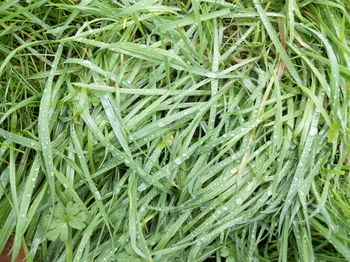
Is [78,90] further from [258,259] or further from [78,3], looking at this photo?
[258,259]

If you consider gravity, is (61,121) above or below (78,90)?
below

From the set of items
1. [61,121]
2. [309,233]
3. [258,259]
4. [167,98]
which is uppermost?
[167,98]

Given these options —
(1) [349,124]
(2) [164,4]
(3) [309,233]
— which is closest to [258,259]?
(3) [309,233]

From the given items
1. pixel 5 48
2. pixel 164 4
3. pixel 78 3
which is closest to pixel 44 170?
pixel 5 48

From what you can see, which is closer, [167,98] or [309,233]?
[309,233]

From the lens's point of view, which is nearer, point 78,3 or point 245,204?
point 245,204

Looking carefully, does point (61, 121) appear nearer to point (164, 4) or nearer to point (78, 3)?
point (78, 3)
